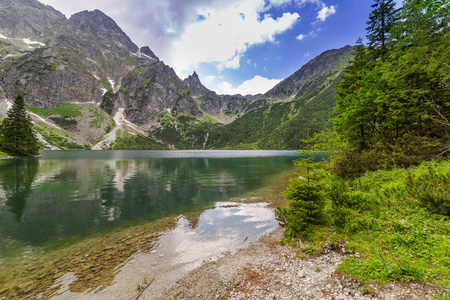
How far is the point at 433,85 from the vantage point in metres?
14.9

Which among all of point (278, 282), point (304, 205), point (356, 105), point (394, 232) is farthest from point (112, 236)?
point (356, 105)

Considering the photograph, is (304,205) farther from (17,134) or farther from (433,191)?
(17,134)

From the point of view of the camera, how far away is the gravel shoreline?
5746 millimetres

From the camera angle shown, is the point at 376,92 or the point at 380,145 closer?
the point at 376,92

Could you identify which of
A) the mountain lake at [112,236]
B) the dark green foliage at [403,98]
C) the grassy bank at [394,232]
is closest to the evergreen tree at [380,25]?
the dark green foliage at [403,98]

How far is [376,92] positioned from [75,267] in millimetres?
27542

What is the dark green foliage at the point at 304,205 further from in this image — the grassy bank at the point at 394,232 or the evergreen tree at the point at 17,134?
the evergreen tree at the point at 17,134

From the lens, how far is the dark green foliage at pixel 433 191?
8.37 meters

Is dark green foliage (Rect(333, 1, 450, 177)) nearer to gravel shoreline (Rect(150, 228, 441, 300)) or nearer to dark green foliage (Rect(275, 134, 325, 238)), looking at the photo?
dark green foliage (Rect(275, 134, 325, 238))

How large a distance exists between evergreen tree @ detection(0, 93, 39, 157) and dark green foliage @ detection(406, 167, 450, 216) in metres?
121

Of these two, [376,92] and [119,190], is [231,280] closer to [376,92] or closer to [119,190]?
[376,92]

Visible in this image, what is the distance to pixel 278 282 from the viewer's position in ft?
25.1

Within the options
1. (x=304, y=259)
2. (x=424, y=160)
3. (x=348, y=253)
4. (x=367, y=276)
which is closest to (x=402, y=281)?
(x=367, y=276)

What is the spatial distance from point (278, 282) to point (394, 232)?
594 cm
